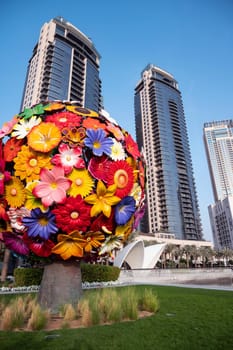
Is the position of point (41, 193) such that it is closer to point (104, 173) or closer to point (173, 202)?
point (104, 173)

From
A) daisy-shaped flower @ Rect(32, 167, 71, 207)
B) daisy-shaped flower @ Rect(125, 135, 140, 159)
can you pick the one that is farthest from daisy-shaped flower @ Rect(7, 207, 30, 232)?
daisy-shaped flower @ Rect(125, 135, 140, 159)

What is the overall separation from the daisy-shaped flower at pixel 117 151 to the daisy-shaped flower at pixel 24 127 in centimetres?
234

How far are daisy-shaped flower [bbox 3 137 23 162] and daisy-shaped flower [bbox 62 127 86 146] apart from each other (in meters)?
1.33

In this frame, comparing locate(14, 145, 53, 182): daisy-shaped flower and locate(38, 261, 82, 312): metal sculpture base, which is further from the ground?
locate(14, 145, 53, 182): daisy-shaped flower

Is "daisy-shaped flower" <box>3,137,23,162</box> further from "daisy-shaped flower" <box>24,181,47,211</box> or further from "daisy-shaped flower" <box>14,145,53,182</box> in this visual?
"daisy-shaped flower" <box>24,181,47,211</box>

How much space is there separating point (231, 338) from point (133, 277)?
25573 millimetres

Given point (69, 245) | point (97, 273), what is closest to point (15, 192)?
point (69, 245)

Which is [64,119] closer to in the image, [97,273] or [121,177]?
[121,177]

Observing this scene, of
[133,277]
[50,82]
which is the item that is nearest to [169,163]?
[50,82]

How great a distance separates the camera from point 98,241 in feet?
22.0

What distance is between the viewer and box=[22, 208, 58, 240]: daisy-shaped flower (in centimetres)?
609

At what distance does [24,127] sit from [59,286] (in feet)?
15.7

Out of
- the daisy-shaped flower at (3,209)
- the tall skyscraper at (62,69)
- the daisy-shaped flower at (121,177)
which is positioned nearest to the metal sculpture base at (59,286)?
the daisy-shaped flower at (3,209)

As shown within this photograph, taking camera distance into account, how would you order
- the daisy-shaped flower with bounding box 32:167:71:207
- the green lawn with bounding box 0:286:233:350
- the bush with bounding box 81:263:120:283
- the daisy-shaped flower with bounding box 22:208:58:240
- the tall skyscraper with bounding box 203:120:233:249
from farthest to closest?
the tall skyscraper with bounding box 203:120:233:249
the bush with bounding box 81:263:120:283
the daisy-shaped flower with bounding box 22:208:58:240
the daisy-shaped flower with bounding box 32:167:71:207
the green lawn with bounding box 0:286:233:350
